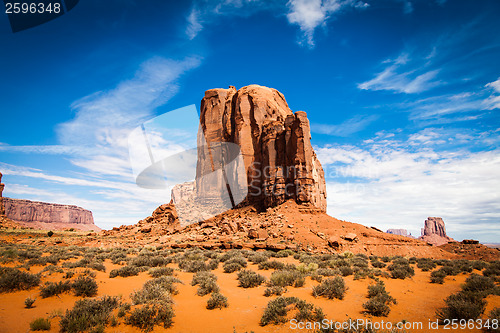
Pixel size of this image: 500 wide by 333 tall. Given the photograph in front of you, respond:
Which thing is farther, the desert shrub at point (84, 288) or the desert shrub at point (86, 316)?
the desert shrub at point (84, 288)

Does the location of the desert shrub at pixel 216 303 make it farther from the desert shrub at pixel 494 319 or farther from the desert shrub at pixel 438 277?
the desert shrub at pixel 438 277

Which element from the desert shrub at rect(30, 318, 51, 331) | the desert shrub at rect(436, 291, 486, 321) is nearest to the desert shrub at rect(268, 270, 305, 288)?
the desert shrub at rect(436, 291, 486, 321)

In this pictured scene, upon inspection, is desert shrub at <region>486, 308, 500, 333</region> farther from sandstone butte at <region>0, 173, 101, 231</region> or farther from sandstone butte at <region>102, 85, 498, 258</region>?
sandstone butte at <region>0, 173, 101, 231</region>

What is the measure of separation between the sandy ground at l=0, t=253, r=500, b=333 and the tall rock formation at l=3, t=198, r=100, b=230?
126689mm

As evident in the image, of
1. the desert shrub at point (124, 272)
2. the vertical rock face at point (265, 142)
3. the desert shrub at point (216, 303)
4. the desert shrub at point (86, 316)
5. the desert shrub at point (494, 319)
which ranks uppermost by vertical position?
the vertical rock face at point (265, 142)

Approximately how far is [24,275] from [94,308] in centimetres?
447

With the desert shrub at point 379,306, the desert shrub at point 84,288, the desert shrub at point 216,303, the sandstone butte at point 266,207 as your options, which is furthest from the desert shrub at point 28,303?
the sandstone butte at point 266,207

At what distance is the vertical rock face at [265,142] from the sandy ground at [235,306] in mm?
26477

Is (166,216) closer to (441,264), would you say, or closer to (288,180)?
(288,180)

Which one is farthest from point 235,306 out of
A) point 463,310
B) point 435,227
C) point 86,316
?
point 435,227

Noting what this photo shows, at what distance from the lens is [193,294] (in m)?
8.09

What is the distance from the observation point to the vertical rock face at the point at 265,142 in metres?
36.4

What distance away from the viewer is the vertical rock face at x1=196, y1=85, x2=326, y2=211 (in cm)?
3644

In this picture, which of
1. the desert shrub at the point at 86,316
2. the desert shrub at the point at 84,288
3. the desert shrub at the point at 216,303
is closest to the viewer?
the desert shrub at the point at 86,316
